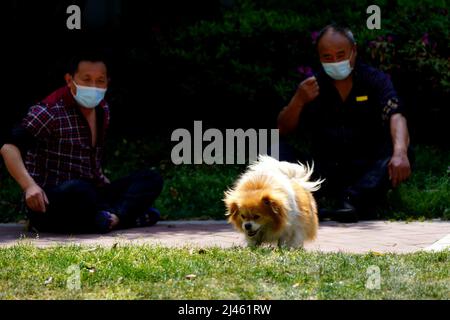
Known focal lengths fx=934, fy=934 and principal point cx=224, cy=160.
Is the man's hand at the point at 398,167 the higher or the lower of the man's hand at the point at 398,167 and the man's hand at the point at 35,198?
the higher

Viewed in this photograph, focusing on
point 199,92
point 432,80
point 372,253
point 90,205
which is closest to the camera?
point 372,253

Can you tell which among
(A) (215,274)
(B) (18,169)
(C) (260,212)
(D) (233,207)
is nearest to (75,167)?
(B) (18,169)

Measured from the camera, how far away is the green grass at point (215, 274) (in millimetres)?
4441

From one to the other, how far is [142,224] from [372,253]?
2376 mm

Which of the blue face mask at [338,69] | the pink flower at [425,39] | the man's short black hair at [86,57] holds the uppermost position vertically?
the pink flower at [425,39]

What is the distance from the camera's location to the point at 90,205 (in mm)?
6965

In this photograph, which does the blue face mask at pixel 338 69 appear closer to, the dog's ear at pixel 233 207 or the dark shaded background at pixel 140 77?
the dog's ear at pixel 233 207

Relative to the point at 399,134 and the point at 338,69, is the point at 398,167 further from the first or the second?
the point at 338,69

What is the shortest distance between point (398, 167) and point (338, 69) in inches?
38.0

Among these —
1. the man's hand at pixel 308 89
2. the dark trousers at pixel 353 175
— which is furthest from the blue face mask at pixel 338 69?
the dark trousers at pixel 353 175

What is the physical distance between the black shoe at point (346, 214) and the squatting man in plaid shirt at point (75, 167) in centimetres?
145

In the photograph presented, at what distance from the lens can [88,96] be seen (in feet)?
23.5
